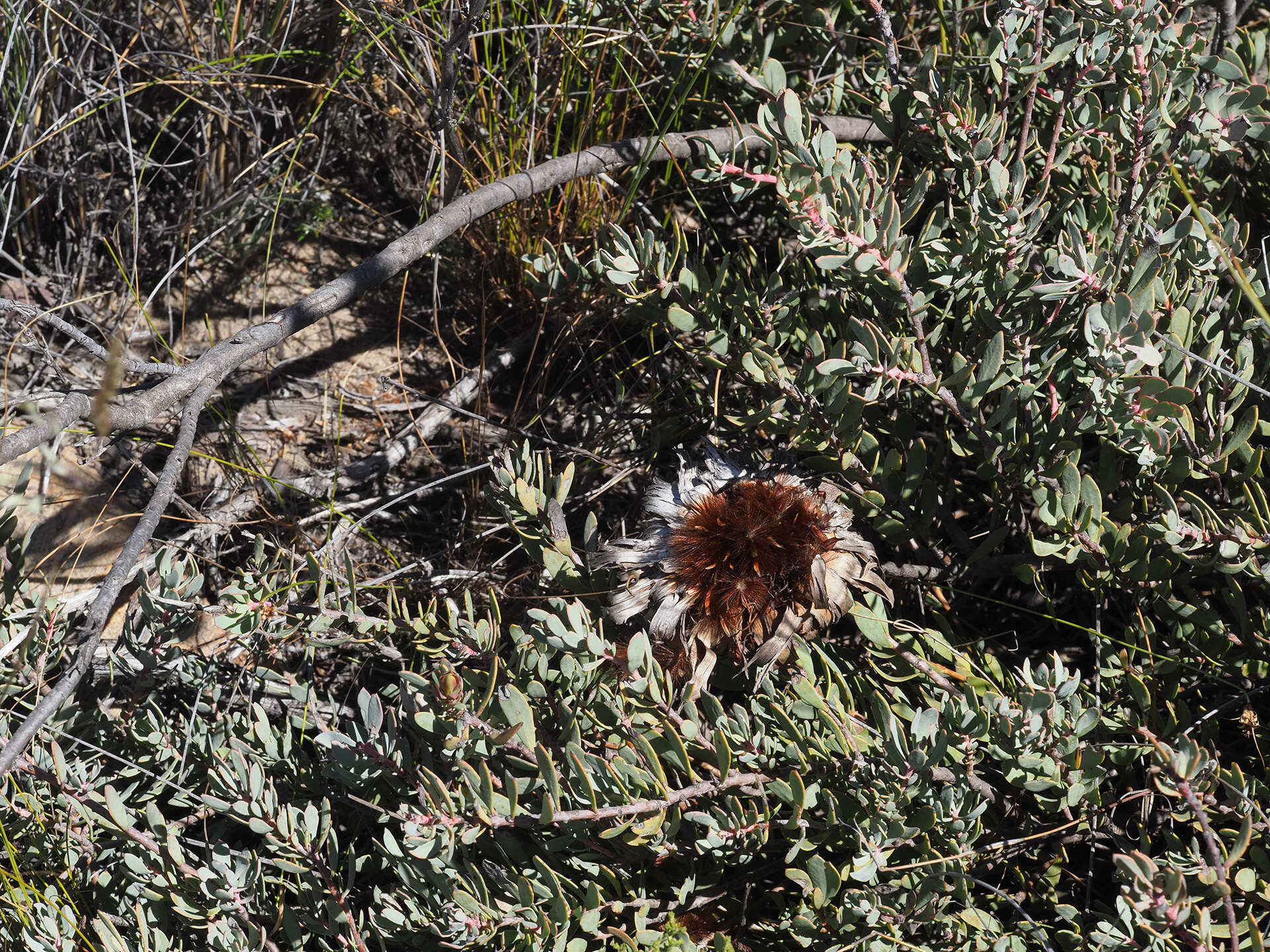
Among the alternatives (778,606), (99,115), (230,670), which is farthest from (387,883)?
(99,115)

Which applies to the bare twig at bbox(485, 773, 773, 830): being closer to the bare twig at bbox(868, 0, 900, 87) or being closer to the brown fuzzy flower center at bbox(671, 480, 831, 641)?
the brown fuzzy flower center at bbox(671, 480, 831, 641)

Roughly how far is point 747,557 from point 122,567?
0.92 m

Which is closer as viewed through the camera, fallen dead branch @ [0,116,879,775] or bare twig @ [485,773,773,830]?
fallen dead branch @ [0,116,879,775]

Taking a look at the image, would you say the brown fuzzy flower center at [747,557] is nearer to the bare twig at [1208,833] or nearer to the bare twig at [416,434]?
the bare twig at [1208,833]

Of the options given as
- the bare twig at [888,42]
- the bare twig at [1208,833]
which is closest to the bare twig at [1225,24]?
the bare twig at [888,42]

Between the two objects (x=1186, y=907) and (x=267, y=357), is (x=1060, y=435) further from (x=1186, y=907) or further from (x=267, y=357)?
(x=267, y=357)

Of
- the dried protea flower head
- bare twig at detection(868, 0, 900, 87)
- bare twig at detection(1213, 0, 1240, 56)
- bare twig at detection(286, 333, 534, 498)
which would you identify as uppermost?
bare twig at detection(1213, 0, 1240, 56)

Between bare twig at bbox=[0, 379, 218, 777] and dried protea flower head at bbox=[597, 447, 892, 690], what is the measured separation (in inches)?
26.4

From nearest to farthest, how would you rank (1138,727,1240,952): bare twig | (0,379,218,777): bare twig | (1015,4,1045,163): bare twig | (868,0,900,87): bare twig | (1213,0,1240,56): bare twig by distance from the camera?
(1138,727,1240,952): bare twig < (0,379,218,777): bare twig < (1015,4,1045,163): bare twig < (868,0,900,87): bare twig < (1213,0,1240,56): bare twig

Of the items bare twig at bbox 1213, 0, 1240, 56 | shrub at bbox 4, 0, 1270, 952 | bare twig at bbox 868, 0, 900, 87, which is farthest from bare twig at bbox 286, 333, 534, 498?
bare twig at bbox 1213, 0, 1240, 56

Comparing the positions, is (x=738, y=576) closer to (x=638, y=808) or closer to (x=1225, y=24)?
(x=638, y=808)

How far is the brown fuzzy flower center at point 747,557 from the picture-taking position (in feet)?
5.26

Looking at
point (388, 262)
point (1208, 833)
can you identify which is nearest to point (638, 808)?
point (1208, 833)

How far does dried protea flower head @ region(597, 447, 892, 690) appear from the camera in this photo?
5.27 ft
